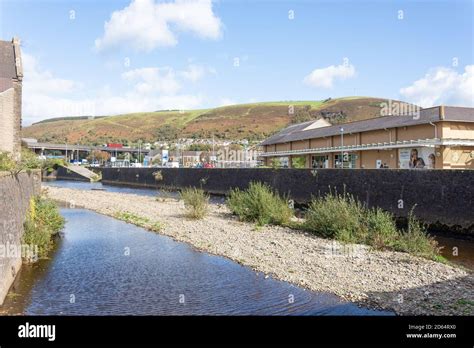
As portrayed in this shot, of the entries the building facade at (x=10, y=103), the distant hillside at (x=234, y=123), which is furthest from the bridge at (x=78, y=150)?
the building facade at (x=10, y=103)

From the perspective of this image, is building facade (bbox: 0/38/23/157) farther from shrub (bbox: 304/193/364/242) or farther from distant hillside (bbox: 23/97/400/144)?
distant hillside (bbox: 23/97/400/144)

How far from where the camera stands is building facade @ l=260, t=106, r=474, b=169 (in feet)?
117

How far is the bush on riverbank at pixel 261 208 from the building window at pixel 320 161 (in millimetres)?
28532

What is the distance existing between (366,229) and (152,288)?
897 centimetres

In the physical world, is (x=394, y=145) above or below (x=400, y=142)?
below

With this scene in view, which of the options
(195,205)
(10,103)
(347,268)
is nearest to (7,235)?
(347,268)

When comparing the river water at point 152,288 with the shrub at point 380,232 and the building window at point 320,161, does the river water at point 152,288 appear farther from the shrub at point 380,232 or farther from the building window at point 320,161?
the building window at point 320,161

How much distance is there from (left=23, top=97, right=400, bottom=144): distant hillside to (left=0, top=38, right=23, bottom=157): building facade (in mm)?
110671

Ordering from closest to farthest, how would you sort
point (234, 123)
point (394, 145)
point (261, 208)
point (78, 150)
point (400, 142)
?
1. point (261, 208)
2. point (400, 142)
3. point (394, 145)
4. point (78, 150)
5. point (234, 123)

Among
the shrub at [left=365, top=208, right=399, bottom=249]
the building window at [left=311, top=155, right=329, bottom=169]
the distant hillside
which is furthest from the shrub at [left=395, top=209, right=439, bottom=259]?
the distant hillside

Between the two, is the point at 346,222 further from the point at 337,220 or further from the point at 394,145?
the point at 394,145

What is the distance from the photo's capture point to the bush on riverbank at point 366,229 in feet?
48.8

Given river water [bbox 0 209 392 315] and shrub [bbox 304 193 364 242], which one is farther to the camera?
shrub [bbox 304 193 364 242]

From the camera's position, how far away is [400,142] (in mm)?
39188
